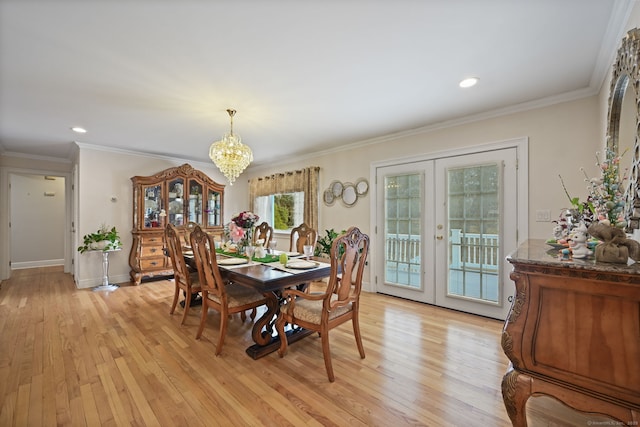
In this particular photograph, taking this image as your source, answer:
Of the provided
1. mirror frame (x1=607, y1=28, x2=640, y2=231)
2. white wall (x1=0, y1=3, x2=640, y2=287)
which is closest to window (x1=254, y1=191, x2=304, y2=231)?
white wall (x1=0, y1=3, x2=640, y2=287)

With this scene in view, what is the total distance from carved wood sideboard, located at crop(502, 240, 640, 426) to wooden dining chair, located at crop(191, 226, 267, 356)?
1917 millimetres

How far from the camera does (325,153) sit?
4738 millimetres

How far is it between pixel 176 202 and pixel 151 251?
0.97 metres

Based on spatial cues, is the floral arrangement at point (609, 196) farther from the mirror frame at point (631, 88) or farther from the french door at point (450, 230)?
the french door at point (450, 230)

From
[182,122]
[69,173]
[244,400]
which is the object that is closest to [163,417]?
[244,400]

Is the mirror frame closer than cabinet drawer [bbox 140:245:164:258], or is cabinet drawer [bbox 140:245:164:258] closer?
the mirror frame

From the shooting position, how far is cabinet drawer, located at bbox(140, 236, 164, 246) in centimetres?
461

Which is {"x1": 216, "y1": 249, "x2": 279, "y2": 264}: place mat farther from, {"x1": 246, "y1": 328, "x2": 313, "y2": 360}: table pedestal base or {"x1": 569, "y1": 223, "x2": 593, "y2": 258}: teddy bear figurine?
{"x1": 569, "y1": 223, "x2": 593, "y2": 258}: teddy bear figurine

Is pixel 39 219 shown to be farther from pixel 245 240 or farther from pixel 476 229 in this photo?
pixel 476 229

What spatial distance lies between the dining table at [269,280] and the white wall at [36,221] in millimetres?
6484

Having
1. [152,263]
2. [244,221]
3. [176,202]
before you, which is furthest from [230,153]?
[152,263]

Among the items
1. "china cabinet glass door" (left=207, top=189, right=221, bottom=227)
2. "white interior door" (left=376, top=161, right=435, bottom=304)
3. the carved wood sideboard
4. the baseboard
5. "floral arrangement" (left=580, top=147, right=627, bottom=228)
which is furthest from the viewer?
the baseboard

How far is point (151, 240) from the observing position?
15.4 ft

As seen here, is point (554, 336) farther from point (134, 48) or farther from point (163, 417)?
point (134, 48)
